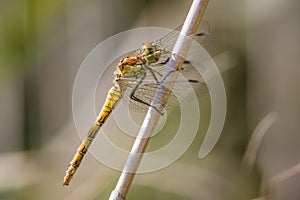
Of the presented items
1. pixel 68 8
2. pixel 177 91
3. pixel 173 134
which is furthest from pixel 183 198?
pixel 68 8

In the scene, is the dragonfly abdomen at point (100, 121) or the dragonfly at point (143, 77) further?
the dragonfly abdomen at point (100, 121)

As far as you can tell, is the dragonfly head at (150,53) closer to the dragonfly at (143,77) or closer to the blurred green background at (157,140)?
the dragonfly at (143,77)

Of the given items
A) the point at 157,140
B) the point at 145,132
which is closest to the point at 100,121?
the point at 157,140

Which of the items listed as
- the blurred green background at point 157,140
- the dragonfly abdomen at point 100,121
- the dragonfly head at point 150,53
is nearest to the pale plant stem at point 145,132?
the dragonfly head at point 150,53

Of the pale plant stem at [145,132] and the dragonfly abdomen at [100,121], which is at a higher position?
the pale plant stem at [145,132]

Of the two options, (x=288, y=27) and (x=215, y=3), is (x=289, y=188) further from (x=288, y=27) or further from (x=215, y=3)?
(x=215, y=3)

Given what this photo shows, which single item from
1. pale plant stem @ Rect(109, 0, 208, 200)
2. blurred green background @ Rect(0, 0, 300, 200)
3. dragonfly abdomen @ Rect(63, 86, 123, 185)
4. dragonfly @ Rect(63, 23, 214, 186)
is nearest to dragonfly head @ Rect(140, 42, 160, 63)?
dragonfly @ Rect(63, 23, 214, 186)
